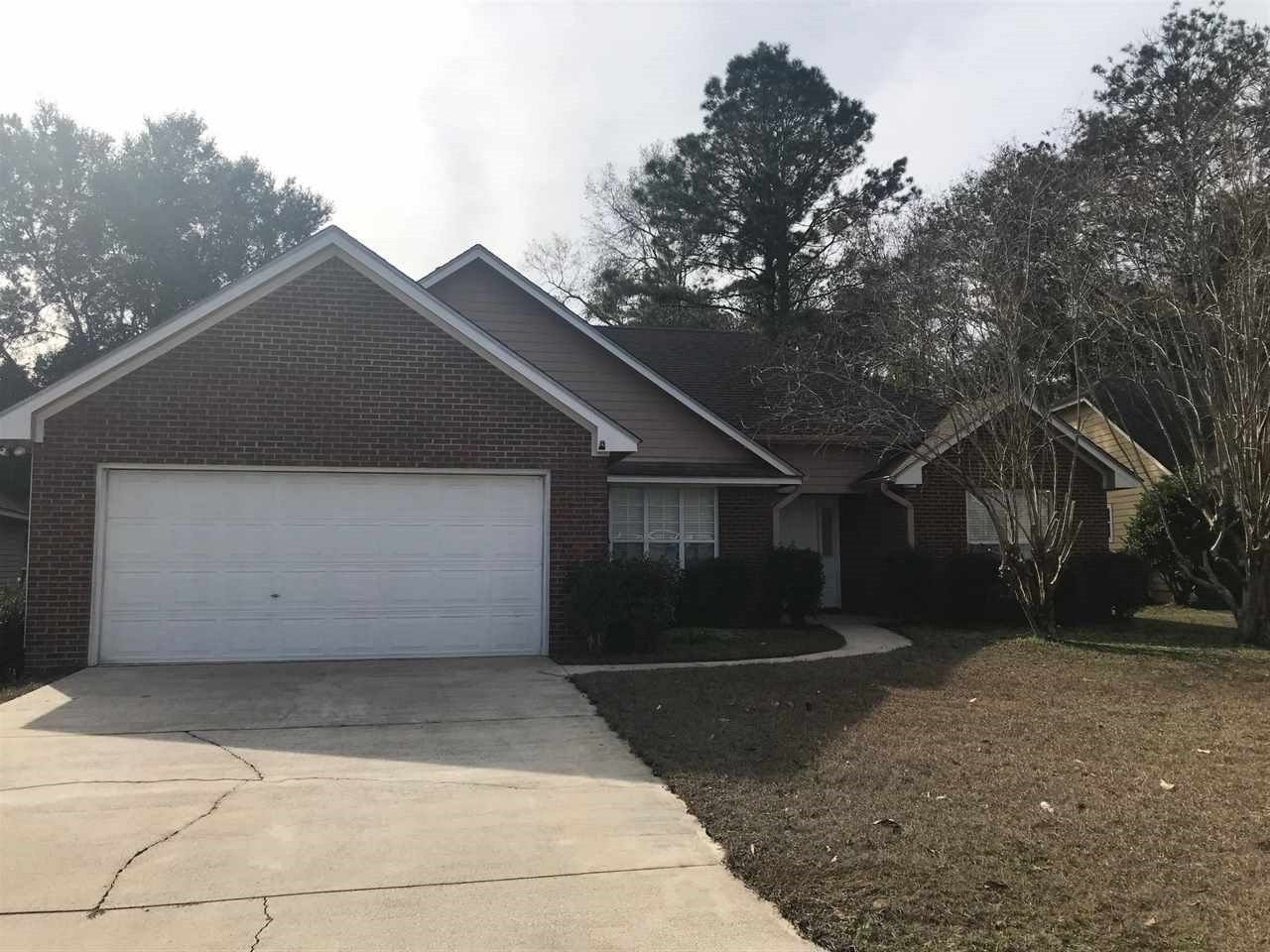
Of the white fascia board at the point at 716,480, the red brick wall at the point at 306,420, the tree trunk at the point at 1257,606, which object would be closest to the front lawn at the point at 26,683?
the red brick wall at the point at 306,420

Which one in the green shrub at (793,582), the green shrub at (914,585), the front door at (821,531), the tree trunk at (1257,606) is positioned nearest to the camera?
the tree trunk at (1257,606)

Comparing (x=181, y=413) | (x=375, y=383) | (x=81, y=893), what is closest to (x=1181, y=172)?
(x=375, y=383)

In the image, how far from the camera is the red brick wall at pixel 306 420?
1034cm

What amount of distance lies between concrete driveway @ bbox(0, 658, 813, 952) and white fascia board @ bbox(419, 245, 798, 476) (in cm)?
759

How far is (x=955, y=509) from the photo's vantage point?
54.6 ft

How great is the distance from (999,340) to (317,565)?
924 cm

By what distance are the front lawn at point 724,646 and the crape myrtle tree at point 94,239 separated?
29508 mm

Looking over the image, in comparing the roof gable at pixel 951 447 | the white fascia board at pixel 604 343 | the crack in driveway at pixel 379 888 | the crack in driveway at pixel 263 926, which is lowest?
the crack in driveway at pixel 263 926

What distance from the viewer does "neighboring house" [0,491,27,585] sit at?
2520 cm

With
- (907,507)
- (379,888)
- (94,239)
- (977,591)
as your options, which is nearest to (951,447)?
(907,507)

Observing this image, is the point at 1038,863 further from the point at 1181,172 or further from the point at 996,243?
the point at 1181,172

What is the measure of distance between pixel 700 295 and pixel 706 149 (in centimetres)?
491

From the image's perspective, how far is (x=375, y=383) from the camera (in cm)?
1121

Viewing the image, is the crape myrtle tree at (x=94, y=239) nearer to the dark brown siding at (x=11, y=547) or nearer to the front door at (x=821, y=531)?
the dark brown siding at (x=11, y=547)
